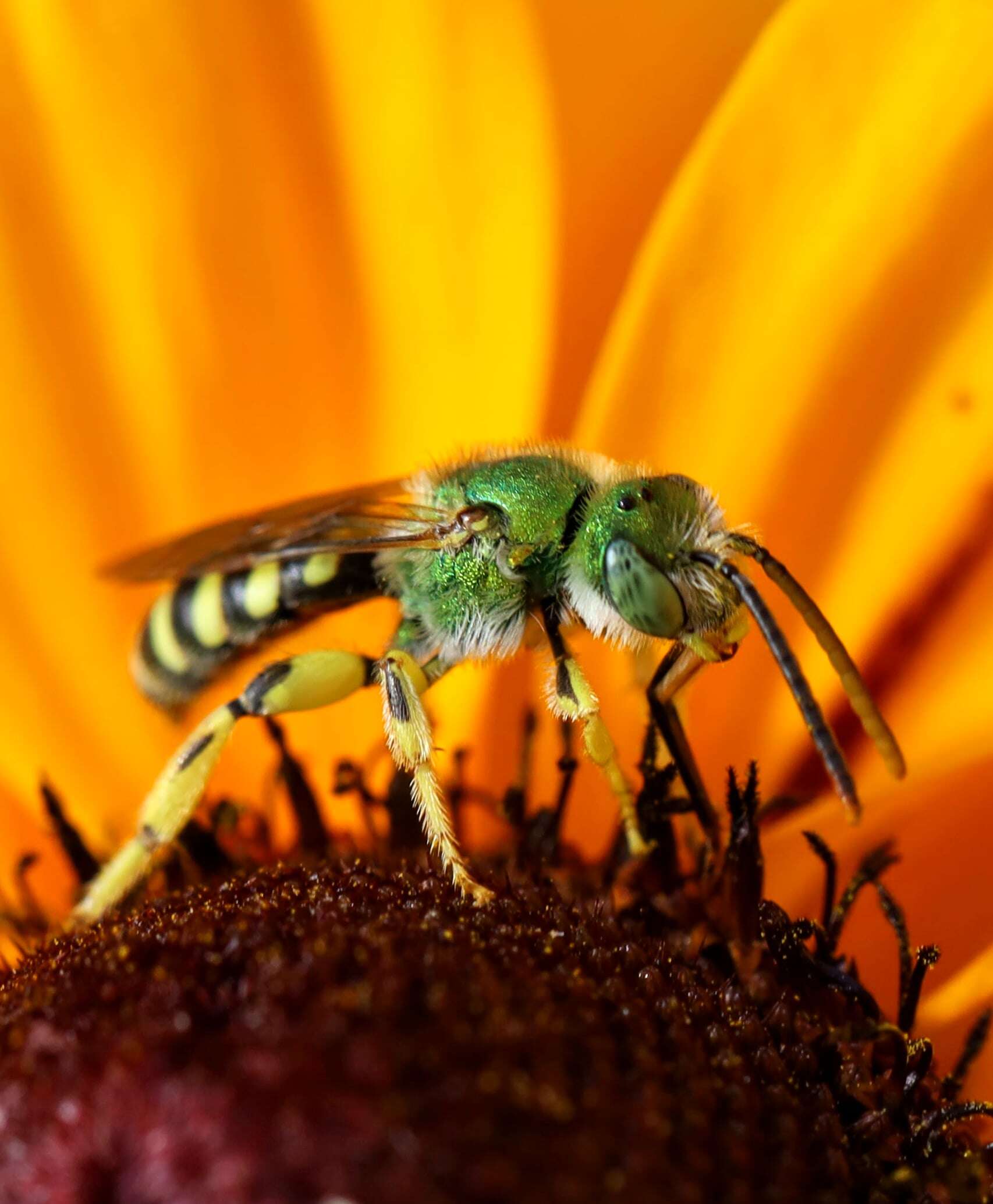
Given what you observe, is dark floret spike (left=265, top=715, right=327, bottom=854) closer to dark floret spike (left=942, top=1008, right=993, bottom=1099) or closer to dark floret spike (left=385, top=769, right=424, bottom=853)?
dark floret spike (left=385, top=769, right=424, bottom=853)

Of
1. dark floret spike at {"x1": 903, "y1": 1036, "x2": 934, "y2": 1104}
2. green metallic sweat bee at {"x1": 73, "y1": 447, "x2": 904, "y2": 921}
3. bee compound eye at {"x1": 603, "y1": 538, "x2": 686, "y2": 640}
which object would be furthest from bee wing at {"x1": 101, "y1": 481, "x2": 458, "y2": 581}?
dark floret spike at {"x1": 903, "y1": 1036, "x2": 934, "y2": 1104}

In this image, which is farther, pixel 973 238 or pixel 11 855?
pixel 11 855

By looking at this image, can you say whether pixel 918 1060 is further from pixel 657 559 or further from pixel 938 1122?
pixel 657 559

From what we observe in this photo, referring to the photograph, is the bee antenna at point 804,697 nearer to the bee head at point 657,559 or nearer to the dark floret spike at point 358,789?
the bee head at point 657,559

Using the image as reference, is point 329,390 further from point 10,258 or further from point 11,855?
point 11,855

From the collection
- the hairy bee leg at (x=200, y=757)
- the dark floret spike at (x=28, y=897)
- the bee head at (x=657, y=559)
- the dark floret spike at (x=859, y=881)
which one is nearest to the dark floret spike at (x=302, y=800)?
the hairy bee leg at (x=200, y=757)

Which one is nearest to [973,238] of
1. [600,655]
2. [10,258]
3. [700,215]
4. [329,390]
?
[700,215]

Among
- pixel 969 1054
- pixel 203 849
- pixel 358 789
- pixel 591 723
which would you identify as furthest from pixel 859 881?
pixel 203 849
